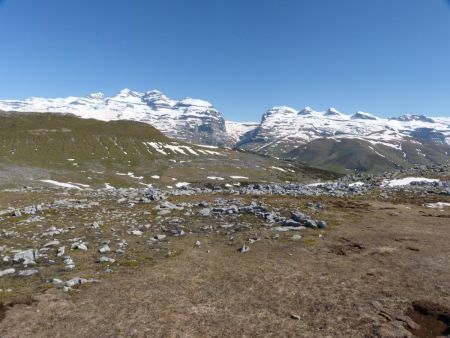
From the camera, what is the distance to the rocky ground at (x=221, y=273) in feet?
57.4

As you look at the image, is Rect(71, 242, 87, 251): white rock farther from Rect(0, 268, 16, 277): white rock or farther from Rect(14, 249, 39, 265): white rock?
Rect(0, 268, 16, 277): white rock

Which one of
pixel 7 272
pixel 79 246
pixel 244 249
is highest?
pixel 244 249

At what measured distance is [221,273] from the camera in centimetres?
2383

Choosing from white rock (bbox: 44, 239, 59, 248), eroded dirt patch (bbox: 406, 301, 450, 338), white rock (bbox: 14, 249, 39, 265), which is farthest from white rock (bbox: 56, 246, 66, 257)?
eroded dirt patch (bbox: 406, 301, 450, 338)

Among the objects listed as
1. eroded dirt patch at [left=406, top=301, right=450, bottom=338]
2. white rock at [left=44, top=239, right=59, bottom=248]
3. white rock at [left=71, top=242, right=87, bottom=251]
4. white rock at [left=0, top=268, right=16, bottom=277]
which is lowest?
white rock at [left=0, top=268, right=16, bottom=277]

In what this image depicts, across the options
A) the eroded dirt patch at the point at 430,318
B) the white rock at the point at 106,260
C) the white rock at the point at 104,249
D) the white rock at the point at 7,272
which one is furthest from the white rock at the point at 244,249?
the white rock at the point at 7,272

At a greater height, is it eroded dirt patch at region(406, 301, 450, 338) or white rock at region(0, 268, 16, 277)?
Result: eroded dirt patch at region(406, 301, 450, 338)

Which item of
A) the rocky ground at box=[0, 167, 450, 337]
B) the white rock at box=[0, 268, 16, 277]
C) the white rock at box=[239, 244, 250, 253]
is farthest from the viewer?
the white rock at box=[239, 244, 250, 253]

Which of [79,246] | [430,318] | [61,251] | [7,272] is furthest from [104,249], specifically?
[430,318]

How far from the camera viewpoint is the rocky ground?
1748 cm

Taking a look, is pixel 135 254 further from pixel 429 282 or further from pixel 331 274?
pixel 429 282

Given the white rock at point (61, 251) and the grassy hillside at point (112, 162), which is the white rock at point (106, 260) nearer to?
the white rock at point (61, 251)

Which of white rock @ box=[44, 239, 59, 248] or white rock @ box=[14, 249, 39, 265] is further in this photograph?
white rock @ box=[44, 239, 59, 248]

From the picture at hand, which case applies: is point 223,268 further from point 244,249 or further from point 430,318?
point 430,318
